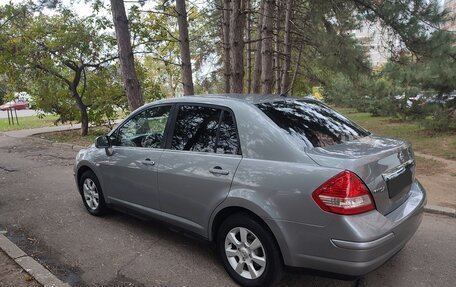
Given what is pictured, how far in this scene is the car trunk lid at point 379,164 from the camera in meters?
2.86

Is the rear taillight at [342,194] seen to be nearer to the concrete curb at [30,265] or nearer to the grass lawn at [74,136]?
the concrete curb at [30,265]

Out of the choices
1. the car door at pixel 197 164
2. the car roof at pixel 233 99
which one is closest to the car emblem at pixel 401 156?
the car roof at pixel 233 99

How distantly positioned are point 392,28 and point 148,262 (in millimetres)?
8030

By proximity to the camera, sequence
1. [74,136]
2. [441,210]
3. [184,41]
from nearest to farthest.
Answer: [441,210]
[184,41]
[74,136]

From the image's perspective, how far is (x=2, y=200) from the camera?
6.23m

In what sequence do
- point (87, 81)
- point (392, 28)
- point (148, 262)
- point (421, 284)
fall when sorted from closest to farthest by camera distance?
point (421, 284), point (148, 262), point (392, 28), point (87, 81)

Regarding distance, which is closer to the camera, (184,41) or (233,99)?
(233,99)

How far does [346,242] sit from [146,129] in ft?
8.58

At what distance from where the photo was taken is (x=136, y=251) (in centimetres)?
417

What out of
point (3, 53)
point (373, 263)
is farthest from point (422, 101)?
point (3, 53)

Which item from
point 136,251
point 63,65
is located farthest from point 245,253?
point 63,65

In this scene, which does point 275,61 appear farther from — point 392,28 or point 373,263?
point 373,263

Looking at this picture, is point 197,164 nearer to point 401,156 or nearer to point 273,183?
point 273,183

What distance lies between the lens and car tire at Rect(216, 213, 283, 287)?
122 inches
